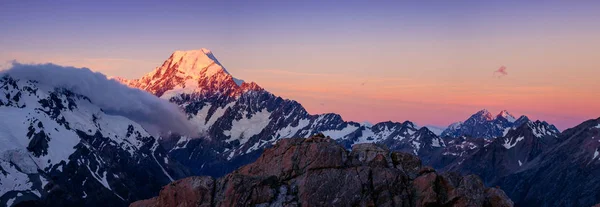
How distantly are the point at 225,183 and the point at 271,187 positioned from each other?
602 cm

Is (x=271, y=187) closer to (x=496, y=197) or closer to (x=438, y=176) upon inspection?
(x=438, y=176)

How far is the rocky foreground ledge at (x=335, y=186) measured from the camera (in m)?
84.9

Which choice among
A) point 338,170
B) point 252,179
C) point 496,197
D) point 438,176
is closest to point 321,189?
point 338,170

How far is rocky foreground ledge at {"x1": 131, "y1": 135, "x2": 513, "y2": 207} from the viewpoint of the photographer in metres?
84.9

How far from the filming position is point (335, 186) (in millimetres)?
85625

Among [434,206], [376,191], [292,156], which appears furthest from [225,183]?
[434,206]

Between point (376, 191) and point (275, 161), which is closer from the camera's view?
point (376, 191)

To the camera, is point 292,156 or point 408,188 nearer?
point 408,188

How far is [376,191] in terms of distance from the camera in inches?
3354

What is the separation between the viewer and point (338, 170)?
87.7 m

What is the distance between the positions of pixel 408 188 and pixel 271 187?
56.9 feet

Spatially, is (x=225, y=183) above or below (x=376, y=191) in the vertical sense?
above

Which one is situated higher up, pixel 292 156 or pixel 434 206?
pixel 292 156

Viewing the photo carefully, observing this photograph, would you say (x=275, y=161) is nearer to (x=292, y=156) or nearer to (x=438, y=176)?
(x=292, y=156)
